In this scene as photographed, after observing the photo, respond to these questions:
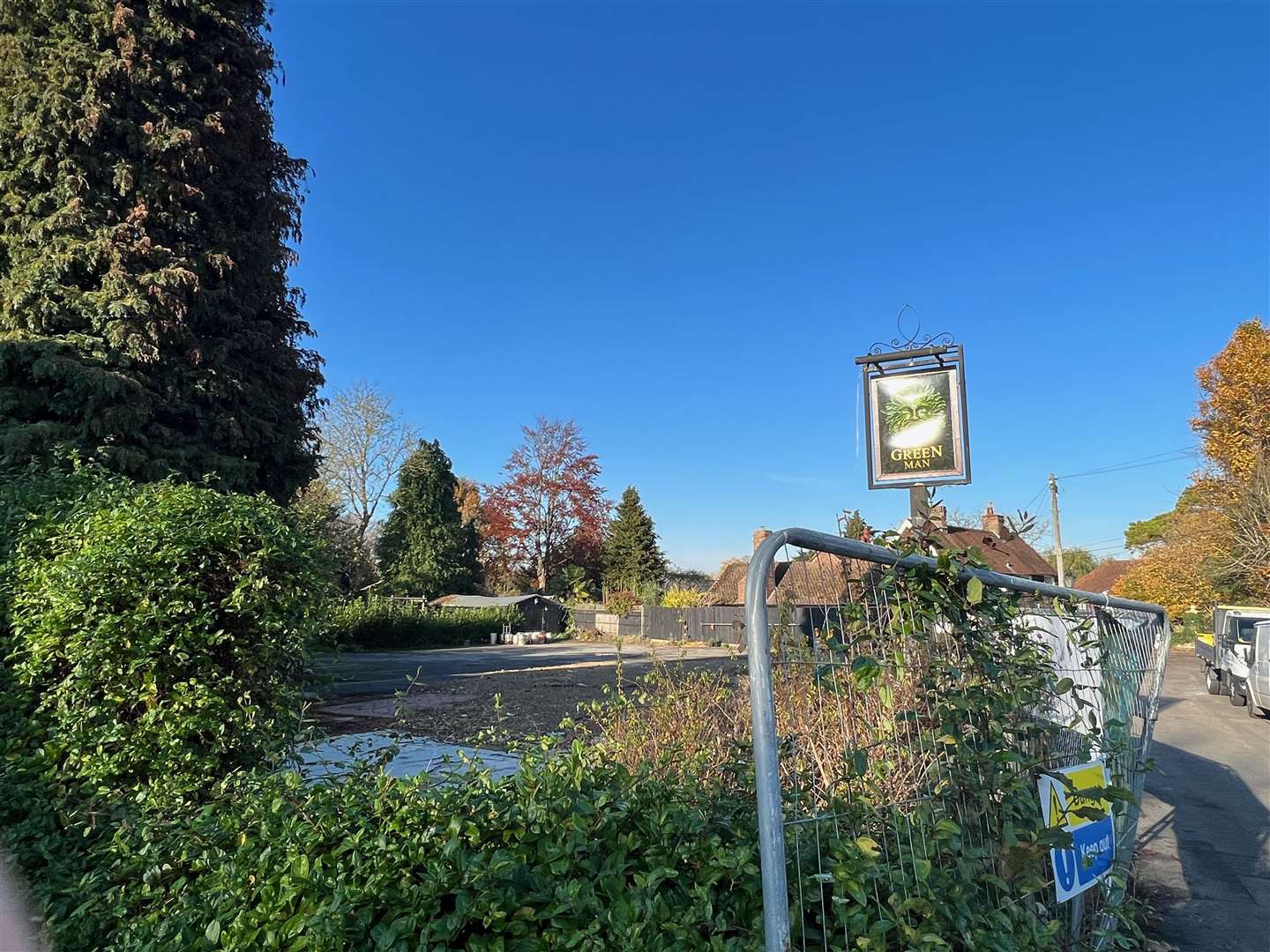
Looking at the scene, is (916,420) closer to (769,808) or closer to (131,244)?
(769,808)

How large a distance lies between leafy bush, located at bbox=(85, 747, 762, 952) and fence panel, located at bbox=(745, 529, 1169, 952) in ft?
0.92

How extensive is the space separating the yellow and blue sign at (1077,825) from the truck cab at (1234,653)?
11959 millimetres

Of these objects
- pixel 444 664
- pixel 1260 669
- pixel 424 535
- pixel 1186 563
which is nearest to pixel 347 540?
pixel 424 535

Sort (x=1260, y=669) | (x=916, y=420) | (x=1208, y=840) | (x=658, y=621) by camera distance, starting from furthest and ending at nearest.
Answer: (x=658, y=621), (x=1260, y=669), (x=916, y=420), (x=1208, y=840)

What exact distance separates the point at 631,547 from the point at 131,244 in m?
38.5

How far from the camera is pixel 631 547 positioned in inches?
1848

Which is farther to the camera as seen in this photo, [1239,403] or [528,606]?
[528,606]

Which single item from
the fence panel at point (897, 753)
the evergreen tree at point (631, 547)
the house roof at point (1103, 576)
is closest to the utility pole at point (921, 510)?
the fence panel at point (897, 753)

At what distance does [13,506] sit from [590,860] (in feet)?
16.2

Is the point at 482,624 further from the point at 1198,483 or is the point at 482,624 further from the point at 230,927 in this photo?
the point at 230,927

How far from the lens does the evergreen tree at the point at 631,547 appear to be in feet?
152

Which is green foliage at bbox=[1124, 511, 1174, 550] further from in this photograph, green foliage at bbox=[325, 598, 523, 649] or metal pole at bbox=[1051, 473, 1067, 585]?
green foliage at bbox=[325, 598, 523, 649]

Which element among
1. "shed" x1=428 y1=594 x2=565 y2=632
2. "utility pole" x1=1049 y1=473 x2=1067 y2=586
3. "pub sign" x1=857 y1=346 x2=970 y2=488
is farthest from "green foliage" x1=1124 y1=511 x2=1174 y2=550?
"pub sign" x1=857 y1=346 x2=970 y2=488

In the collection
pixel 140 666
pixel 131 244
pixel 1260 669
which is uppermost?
pixel 131 244
